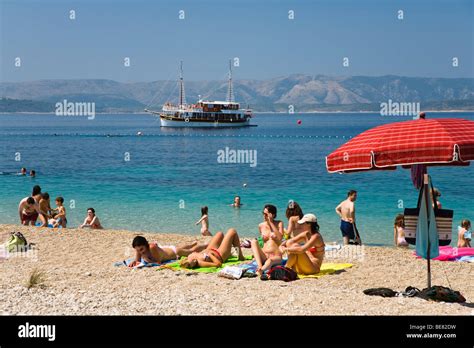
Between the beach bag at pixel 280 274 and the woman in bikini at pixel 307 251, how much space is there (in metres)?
0.38

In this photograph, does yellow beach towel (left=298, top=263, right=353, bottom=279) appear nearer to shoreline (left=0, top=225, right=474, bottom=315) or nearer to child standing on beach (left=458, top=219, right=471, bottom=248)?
shoreline (left=0, top=225, right=474, bottom=315)

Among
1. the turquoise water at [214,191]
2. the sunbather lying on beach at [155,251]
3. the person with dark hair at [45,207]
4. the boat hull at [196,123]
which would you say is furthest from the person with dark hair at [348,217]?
the boat hull at [196,123]

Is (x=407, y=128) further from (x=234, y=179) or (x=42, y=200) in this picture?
(x=234, y=179)

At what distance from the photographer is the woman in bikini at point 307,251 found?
10.0 m

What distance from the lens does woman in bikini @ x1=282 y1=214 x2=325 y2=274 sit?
10016 millimetres

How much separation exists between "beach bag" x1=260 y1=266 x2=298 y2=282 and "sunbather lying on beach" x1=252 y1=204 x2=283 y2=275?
0.24m

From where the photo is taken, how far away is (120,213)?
22.2 metres

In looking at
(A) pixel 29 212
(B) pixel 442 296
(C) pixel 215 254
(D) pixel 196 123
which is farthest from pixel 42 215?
(D) pixel 196 123

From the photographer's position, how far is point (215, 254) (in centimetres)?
1117
